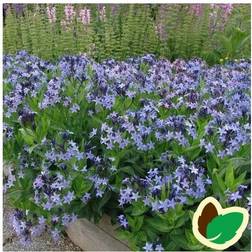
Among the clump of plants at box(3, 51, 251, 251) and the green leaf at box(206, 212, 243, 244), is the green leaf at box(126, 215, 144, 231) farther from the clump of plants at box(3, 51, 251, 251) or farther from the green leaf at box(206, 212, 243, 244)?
the green leaf at box(206, 212, 243, 244)

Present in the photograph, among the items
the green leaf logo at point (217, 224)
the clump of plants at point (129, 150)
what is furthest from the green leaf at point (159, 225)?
the green leaf logo at point (217, 224)

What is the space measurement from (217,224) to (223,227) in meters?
0.03

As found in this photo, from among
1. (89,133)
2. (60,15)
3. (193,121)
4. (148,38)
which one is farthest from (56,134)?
(60,15)

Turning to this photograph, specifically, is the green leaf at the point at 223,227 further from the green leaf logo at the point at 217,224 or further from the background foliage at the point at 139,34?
the background foliage at the point at 139,34

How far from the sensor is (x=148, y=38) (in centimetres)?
557

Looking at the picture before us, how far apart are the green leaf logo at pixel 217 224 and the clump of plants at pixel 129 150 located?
0.22 feet

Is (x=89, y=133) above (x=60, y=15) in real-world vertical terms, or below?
below

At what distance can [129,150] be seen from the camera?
2.69 metres

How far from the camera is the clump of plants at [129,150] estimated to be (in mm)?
2420

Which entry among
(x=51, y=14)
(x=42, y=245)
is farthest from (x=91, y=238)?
(x=51, y=14)

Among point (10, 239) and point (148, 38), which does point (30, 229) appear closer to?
point (10, 239)

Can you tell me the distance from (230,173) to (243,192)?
0.36 ft

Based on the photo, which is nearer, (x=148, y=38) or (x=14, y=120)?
(x=14, y=120)

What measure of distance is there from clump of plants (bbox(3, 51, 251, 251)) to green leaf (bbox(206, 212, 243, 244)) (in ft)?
0.24
